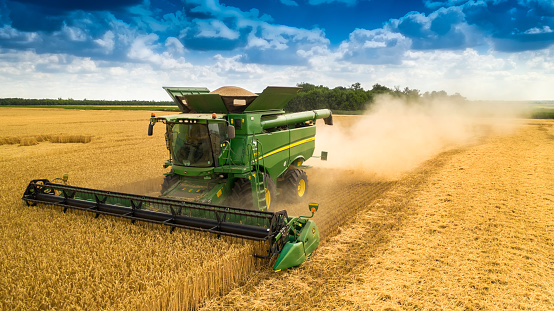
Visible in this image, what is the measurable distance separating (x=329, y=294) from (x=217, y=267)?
1460 mm

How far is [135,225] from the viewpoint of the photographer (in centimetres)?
538

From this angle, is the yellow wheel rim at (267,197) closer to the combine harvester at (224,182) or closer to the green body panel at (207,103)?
the combine harvester at (224,182)

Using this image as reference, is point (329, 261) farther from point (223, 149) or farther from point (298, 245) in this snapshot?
point (223, 149)

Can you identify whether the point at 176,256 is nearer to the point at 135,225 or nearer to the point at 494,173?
the point at 135,225

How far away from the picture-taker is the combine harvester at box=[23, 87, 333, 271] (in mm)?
5016

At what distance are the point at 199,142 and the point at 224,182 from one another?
2.95ft

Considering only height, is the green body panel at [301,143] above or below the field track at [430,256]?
above

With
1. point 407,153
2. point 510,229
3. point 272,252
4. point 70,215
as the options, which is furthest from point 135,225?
point 407,153

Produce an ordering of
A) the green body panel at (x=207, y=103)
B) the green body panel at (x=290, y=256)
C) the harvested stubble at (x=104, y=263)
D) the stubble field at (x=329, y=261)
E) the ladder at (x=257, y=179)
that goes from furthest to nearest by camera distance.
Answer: the green body panel at (x=207, y=103)
the ladder at (x=257, y=179)
the green body panel at (x=290, y=256)
the stubble field at (x=329, y=261)
the harvested stubble at (x=104, y=263)

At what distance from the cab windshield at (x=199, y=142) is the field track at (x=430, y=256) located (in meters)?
2.64

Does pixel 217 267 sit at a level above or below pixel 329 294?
above

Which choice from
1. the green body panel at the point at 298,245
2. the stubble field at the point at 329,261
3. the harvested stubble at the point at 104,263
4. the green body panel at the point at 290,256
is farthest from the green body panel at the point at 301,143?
the harvested stubble at the point at 104,263

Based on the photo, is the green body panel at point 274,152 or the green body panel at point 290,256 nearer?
the green body panel at point 290,256

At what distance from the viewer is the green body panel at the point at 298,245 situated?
4.80 meters
